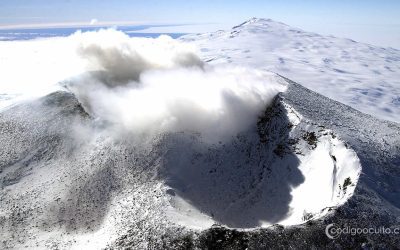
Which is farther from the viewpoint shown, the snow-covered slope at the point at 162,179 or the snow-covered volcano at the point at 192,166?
the snow-covered slope at the point at 162,179

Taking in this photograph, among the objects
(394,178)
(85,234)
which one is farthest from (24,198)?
(394,178)

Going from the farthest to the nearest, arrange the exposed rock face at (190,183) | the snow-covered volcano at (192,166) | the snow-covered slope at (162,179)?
the snow-covered slope at (162,179), the snow-covered volcano at (192,166), the exposed rock face at (190,183)

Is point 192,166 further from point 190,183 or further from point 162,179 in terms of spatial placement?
point 162,179

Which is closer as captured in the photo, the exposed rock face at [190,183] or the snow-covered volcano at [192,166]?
the exposed rock face at [190,183]

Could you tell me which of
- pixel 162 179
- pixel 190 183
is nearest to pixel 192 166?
pixel 190 183

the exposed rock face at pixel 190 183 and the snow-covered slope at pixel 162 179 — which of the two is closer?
the exposed rock face at pixel 190 183

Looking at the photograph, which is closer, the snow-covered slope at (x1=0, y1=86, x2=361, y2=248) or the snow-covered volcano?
the snow-covered volcano

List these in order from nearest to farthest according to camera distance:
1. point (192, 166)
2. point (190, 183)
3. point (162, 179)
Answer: point (162, 179), point (190, 183), point (192, 166)

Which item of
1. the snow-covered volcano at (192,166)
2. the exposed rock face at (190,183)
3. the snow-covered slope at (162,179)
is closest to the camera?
the exposed rock face at (190,183)

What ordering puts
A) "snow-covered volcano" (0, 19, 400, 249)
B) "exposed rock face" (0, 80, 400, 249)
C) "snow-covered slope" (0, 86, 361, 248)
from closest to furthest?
"exposed rock face" (0, 80, 400, 249) → "snow-covered volcano" (0, 19, 400, 249) → "snow-covered slope" (0, 86, 361, 248)
